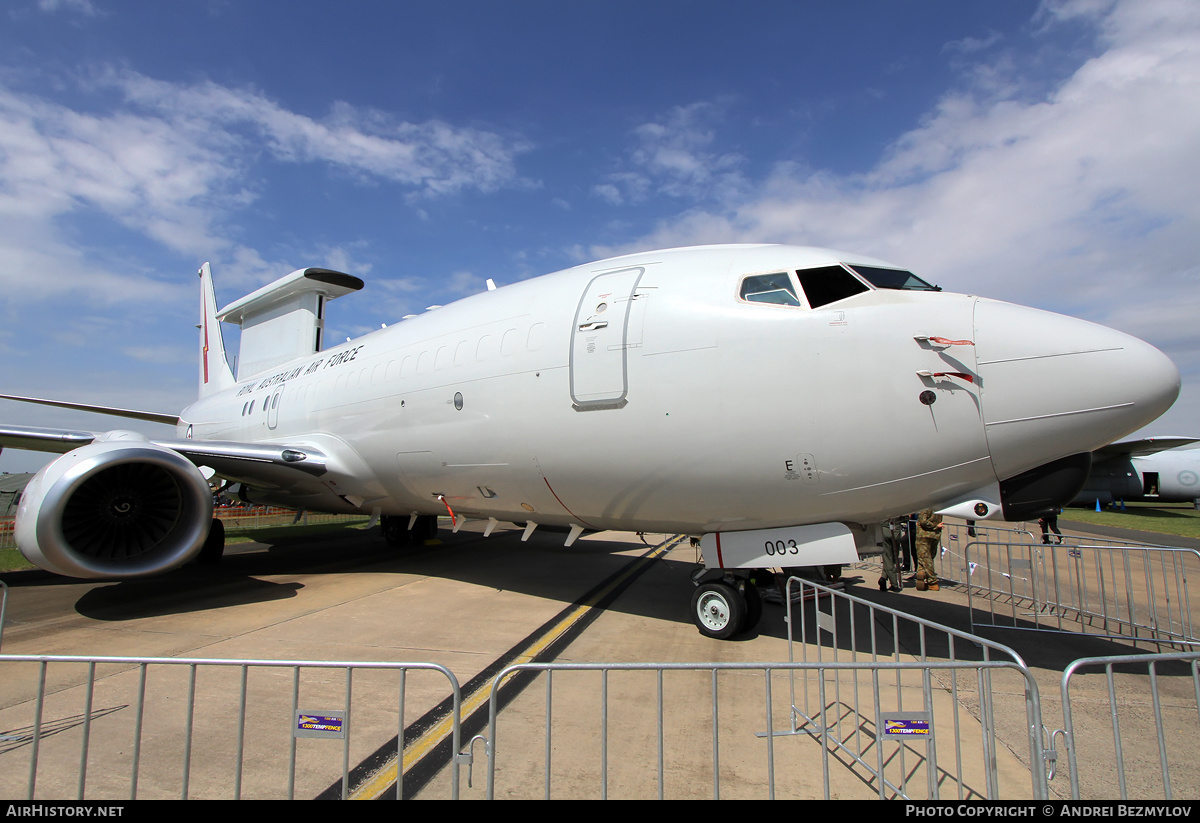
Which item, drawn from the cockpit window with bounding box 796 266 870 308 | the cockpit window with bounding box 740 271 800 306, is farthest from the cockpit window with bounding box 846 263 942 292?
the cockpit window with bounding box 740 271 800 306

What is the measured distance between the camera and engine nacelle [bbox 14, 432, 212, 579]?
23.7 ft

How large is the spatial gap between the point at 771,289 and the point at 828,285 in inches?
19.2

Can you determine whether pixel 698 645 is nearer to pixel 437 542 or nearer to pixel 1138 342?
pixel 1138 342

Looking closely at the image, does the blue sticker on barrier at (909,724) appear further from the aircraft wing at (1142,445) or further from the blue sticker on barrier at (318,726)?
the aircraft wing at (1142,445)

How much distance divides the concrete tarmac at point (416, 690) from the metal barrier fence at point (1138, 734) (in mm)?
73

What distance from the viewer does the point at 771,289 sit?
18.6 feet

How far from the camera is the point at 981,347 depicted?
4.84m

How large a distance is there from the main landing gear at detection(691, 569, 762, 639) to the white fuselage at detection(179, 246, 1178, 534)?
682 millimetres

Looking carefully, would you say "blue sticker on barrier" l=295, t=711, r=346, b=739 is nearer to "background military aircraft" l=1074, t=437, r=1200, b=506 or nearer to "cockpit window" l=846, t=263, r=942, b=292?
"cockpit window" l=846, t=263, r=942, b=292

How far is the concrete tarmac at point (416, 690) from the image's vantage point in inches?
136

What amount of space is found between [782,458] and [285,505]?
1049cm

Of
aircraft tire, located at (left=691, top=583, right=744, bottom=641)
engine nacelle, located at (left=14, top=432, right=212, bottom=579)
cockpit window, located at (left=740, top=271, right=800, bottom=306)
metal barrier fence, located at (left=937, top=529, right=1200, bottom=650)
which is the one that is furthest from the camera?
engine nacelle, located at (left=14, top=432, right=212, bottom=579)

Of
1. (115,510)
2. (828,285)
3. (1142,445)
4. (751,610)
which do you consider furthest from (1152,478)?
(115,510)
